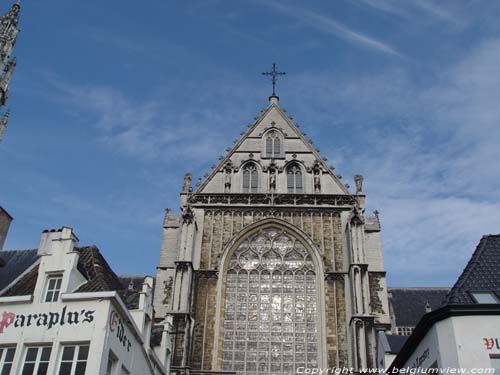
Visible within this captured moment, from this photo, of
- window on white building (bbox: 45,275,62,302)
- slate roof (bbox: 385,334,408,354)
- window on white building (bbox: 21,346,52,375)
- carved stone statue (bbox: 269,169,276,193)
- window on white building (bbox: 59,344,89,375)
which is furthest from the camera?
carved stone statue (bbox: 269,169,276,193)

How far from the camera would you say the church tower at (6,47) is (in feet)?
135

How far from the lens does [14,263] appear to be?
1692cm

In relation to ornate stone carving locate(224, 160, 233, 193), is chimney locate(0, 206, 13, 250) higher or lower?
lower

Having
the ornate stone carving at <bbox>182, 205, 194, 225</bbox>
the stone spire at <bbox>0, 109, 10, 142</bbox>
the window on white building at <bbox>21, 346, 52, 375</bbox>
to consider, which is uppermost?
the stone spire at <bbox>0, 109, 10, 142</bbox>

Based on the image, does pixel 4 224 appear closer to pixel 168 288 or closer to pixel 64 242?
pixel 64 242

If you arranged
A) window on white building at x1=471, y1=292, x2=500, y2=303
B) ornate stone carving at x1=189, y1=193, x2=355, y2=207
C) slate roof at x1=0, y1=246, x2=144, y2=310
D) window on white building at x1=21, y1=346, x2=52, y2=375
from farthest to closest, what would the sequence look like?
ornate stone carving at x1=189, y1=193, x2=355, y2=207, slate roof at x1=0, y1=246, x2=144, y2=310, window on white building at x1=471, y1=292, x2=500, y2=303, window on white building at x1=21, y1=346, x2=52, y2=375

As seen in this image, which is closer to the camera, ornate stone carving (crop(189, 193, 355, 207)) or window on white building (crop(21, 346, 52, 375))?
window on white building (crop(21, 346, 52, 375))

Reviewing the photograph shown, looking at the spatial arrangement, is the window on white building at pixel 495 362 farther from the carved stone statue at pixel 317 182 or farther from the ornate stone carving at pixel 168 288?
the carved stone statue at pixel 317 182

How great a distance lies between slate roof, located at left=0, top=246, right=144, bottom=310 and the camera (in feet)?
48.0

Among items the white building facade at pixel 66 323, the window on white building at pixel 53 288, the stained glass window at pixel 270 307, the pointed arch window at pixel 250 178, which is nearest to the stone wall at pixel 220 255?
the stained glass window at pixel 270 307

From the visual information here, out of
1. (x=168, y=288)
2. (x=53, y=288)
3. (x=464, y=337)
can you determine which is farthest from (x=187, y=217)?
(x=464, y=337)

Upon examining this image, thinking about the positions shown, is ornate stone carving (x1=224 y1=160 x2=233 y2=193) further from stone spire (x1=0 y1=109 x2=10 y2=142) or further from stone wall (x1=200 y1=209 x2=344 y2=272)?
stone spire (x1=0 y1=109 x2=10 y2=142)

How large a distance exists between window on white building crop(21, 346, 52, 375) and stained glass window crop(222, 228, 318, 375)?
8.40 metres

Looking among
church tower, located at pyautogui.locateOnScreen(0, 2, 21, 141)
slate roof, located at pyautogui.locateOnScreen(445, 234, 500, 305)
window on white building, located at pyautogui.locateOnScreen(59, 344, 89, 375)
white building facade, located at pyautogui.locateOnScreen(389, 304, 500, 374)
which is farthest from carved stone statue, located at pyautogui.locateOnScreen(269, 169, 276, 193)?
church tower, located at pyautogui.locateOnScreen(0, 2, 21, 141)
